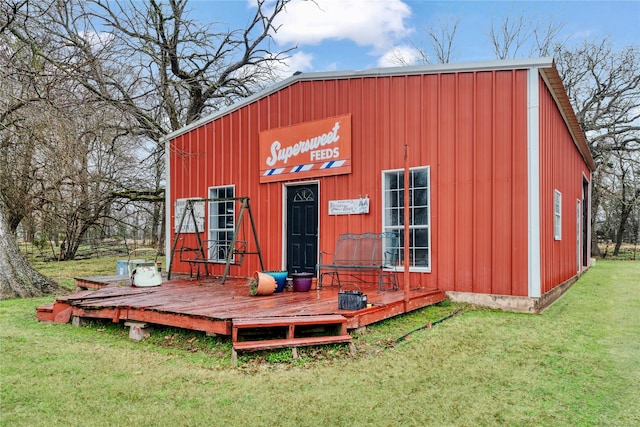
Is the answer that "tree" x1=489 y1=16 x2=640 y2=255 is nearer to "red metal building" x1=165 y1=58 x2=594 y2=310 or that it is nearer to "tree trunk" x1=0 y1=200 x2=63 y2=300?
"red metal building" x1=165 y1=58 x2=594 y2=310

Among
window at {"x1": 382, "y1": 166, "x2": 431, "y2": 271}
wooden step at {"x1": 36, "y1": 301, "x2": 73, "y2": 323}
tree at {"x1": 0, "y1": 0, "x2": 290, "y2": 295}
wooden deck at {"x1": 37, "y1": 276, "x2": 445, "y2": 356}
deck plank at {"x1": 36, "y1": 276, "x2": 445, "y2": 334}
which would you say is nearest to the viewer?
wooden deck at {"x1": 37, "y1": 276, "x2": 445, "y2": 356}

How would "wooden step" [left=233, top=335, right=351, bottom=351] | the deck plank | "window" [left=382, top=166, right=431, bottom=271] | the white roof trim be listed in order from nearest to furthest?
"wooden step" [left=233, top=335, right=351, bottom=351]
the deck plank
the white roof trim
"window" [left=382, top=166, right=431, bottom=271]

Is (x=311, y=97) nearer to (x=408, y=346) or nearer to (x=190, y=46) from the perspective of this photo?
(x=408, y=346)

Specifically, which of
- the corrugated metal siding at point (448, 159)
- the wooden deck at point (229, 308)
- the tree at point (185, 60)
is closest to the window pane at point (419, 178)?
the corrugated metal siding at point (448, 159)

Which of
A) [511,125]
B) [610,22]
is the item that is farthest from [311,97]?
[610,22]

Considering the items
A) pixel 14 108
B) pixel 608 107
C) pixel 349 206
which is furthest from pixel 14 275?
pixel 608 107

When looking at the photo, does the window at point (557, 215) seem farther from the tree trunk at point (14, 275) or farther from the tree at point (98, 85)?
the tree trunk at point (14, 275)

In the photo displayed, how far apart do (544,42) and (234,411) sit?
22287 mm

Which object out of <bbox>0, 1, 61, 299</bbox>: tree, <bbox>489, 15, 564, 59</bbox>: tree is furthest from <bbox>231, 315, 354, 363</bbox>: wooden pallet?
<bbox>489, 15, 564, 59</bbox>: tree

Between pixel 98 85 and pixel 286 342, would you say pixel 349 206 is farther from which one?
pixel 98 85

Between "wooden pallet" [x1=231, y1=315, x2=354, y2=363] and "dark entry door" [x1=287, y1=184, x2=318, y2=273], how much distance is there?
3.25m

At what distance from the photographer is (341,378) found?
11.1 feet

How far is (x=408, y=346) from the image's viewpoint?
13.9 ft

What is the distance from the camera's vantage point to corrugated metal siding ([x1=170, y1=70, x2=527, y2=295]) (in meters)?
5.98
